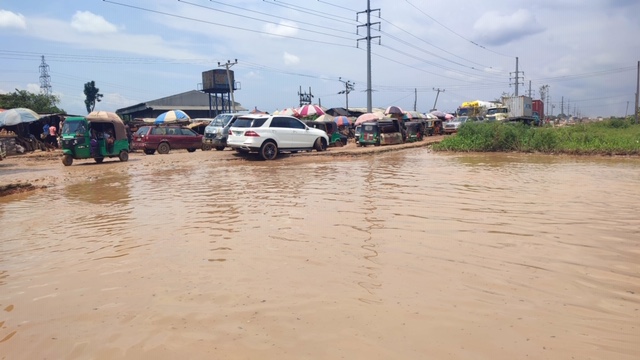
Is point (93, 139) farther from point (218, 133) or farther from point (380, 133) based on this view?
point (380, 133)

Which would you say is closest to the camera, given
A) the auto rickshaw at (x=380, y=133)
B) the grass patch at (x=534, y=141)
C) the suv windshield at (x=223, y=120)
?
the grass patch at (x=534, y=141)

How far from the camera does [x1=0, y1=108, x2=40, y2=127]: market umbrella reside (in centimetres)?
2559

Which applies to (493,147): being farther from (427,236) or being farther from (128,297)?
(128,297)

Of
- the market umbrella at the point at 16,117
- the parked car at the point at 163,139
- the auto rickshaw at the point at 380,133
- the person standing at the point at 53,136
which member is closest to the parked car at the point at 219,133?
the parked car at the point at 163,139

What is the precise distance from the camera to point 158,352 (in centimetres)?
299

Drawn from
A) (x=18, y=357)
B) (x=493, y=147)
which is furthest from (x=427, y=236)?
(x=493, y=147)

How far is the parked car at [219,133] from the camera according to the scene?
21141mm

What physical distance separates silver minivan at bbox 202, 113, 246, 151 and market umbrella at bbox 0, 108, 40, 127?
38.9 ft

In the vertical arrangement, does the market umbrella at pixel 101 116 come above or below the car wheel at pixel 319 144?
above

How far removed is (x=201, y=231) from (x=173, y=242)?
58cm

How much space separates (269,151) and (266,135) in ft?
2.13

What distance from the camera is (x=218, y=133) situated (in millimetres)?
21203

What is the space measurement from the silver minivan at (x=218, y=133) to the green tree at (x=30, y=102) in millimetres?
27908

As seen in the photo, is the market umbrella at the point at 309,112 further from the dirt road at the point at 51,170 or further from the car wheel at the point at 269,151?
the car wheel at the point at 269,151
